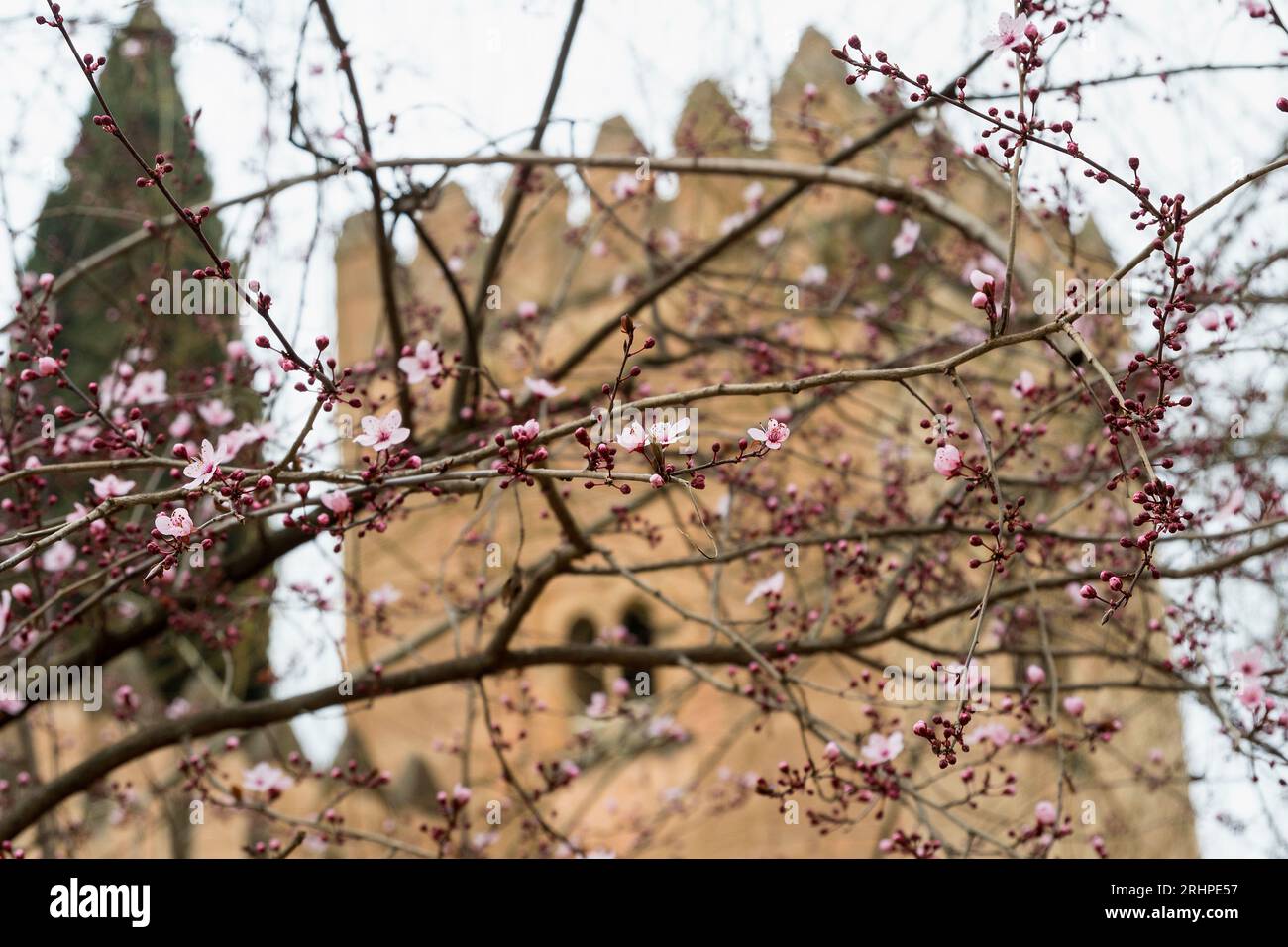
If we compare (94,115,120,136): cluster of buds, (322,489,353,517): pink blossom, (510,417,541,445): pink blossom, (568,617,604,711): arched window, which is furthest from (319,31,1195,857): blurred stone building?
(94,115,120,136): cluster of buds

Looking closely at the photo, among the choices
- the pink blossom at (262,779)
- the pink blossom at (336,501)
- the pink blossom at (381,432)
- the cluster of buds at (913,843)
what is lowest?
the cluster of buds at (913,843)

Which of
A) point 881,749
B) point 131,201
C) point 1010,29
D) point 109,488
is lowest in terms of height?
point 881,749

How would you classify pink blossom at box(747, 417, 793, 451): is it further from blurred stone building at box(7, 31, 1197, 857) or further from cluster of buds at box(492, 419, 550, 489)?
blurred stone building at box(7, 31, 1197, 857)

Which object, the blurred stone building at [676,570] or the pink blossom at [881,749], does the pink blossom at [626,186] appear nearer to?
the blurred stone building at [676,570]

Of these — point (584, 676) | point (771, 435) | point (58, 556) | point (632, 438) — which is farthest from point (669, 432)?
point (584, 676)

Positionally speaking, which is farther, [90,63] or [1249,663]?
[1249,663]

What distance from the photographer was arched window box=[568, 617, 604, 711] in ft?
36.7

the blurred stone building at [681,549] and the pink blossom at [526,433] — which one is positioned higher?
the blurred stone building at [681,549]

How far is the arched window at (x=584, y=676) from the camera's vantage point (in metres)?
11.2

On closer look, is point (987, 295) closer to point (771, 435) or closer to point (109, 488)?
point (771, 435)

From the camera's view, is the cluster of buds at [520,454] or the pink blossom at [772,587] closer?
the cluster of buds at [520,454]

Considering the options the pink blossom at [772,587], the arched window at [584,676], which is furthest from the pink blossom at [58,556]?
the arched window at [584,676]

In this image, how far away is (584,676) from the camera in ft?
37.3
